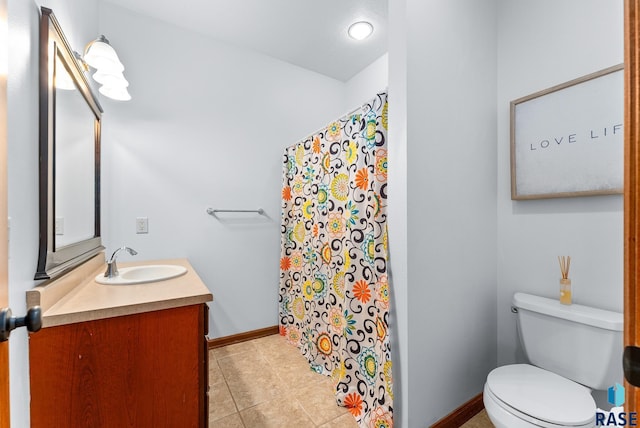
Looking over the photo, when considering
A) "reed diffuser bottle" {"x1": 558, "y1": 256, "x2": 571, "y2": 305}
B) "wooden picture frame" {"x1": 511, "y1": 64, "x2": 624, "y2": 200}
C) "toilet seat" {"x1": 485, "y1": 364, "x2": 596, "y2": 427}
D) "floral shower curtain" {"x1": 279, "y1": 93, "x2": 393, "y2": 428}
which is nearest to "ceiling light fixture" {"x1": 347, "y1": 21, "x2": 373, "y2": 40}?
"floral shower curtain" {"x1": 279, "y1": 93, "x2": 393, "y2": 428}

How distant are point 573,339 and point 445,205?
0.84 m

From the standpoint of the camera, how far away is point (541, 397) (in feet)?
3.62

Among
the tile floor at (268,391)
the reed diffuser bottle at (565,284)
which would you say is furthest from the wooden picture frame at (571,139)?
the tile floor at (268,391)

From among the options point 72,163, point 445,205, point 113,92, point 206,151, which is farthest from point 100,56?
point 445,205

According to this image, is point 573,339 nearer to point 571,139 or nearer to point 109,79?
point 571,139

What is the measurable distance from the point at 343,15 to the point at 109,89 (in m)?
1.65

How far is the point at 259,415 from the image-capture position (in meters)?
1.56

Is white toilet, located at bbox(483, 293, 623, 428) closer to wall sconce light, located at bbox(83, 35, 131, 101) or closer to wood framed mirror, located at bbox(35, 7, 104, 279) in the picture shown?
wood framed mirror, located at bbox(35, 7, 104, 279)

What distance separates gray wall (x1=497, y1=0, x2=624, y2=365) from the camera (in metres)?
1.31

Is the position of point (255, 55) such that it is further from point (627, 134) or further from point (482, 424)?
A: point (482, 424)

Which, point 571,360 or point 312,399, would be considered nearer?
point 571,360

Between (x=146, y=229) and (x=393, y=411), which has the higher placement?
(x=146, y=229)

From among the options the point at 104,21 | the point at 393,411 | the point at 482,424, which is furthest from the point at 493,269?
the point at 104,21

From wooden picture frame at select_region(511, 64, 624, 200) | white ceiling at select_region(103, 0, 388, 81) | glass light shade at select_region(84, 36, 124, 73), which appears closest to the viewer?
wooden picture frame at select_region(511, 64, 624, 200)
